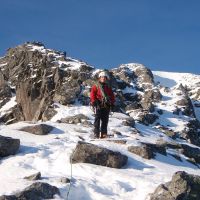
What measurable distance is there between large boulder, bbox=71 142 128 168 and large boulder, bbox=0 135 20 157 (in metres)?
1.95

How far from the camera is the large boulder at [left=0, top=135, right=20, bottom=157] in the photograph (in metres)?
17.1

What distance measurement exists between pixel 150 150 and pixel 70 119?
1267cm

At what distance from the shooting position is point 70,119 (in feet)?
103

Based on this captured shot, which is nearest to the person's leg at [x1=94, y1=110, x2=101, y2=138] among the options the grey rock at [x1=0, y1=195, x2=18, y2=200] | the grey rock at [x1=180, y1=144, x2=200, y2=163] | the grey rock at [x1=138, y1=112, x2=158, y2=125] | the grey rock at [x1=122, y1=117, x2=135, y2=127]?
the grey rock at [x1=180, y1=144, x2=200, y2=163]

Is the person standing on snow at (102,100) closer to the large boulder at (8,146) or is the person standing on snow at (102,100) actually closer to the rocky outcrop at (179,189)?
the large boulder at (8,146)

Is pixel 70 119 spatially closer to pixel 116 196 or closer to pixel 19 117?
pixel 116 196

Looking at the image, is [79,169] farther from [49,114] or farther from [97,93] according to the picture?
[49,114]

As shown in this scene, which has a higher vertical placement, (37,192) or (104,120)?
(104,120)

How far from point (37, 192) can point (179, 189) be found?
3.56 metres

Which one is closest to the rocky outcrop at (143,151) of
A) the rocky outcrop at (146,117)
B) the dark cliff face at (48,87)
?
the dark cliff face at (48,87)

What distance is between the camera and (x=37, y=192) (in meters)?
13.6

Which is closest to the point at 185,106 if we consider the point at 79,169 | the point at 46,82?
the point at 46,82

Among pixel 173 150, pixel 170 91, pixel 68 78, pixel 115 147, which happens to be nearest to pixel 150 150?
pixel 115 147

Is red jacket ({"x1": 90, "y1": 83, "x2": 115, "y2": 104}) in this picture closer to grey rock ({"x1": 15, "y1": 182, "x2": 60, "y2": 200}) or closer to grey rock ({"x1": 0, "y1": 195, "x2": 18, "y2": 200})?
grey rock ({"x1": 15, "y1": 182, "x2": 60, "y2": 200})
